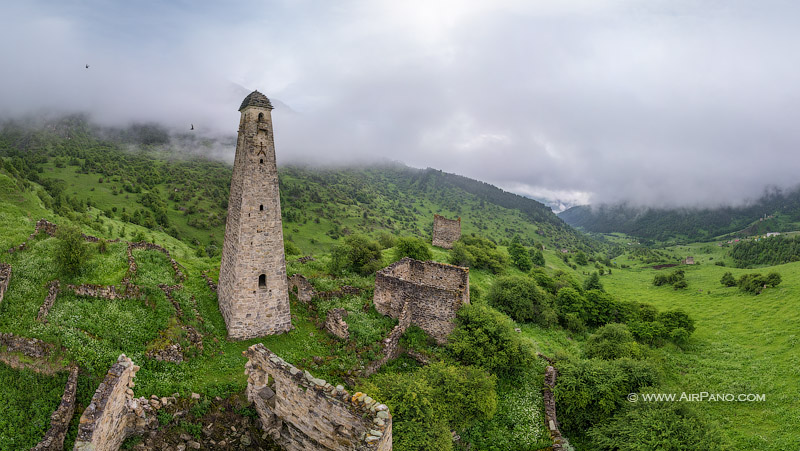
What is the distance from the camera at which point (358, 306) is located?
20.3 metres

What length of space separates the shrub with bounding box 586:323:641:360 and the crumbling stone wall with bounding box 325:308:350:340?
16.5m

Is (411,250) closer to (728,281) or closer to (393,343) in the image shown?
(393,343)

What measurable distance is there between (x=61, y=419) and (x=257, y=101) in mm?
12692

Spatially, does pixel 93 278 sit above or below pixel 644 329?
above

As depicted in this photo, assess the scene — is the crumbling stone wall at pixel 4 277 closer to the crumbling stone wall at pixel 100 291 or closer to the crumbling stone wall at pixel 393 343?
the crumbling stone wall at pixel 100 291

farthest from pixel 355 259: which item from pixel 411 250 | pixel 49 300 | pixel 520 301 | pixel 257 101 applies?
pixel 49 300

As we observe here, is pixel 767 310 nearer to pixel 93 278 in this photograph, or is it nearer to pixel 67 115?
pixel 93 278

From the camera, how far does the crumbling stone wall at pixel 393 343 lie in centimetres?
1647

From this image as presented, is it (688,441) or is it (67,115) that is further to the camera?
(67,115)

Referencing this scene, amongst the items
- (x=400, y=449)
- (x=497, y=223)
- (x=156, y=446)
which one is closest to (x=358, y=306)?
(x=400, y=449)

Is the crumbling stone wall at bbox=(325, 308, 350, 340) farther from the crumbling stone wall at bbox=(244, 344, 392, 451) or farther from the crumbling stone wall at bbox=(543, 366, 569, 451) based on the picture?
the crumbling stone wall at bbox=(543, 366, 569, 451)

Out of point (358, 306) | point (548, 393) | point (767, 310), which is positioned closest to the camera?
point (548, 393)

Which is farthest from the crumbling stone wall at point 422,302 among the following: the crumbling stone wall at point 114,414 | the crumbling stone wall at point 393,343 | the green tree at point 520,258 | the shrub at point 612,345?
the green tree at point 520,258

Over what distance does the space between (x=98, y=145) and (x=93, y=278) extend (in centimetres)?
14770
